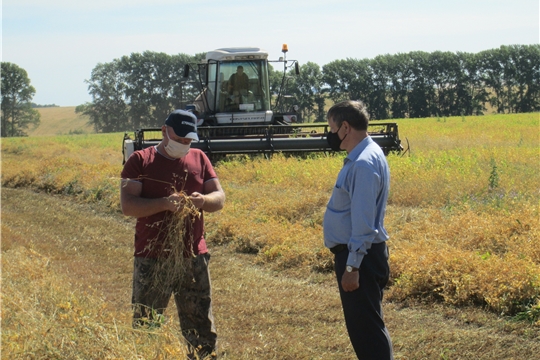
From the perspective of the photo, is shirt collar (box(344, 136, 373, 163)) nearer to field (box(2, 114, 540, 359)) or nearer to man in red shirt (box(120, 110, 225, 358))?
man in red shirt (box(120, 110, 225, 358))

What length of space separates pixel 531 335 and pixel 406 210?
4.57 metres

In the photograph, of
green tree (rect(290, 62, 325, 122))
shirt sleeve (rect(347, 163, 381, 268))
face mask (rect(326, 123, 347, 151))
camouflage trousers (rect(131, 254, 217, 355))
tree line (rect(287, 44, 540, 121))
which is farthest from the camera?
tree line (rect(287, 44, 540, 121))

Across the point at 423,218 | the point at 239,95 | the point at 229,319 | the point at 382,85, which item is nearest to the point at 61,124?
the point at 382,85

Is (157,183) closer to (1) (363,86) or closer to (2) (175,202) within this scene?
(2) (175,202)

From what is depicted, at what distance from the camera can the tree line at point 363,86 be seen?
236ft

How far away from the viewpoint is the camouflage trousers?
4277 millimetres

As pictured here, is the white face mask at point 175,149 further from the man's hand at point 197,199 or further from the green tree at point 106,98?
the green tree at point 106,98

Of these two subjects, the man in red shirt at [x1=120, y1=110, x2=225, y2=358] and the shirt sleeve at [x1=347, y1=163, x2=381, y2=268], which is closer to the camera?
the shirt sleeve at [x1=347, y1=163, x2=381, y2=268]

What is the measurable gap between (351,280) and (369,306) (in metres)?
0.24

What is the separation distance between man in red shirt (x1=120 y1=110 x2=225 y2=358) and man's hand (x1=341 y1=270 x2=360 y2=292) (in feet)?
3.58

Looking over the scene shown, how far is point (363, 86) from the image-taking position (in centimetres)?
7394

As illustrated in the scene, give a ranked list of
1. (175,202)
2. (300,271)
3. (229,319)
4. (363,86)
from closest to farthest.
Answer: (175,202) → (229,319) → (300,271) → (363,86)

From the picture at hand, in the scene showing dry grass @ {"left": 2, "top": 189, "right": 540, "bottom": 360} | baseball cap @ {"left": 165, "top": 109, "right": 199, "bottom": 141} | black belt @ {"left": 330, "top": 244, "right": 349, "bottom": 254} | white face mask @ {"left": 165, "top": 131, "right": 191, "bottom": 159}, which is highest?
baseball cap @ {"left": 165, "top": 109, "right": 199, "bottom": 141}

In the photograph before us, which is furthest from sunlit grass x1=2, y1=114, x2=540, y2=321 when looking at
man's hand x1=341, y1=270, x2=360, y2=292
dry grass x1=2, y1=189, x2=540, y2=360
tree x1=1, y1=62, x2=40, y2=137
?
tree x1=1, y1=62, x2=40, y2=137
